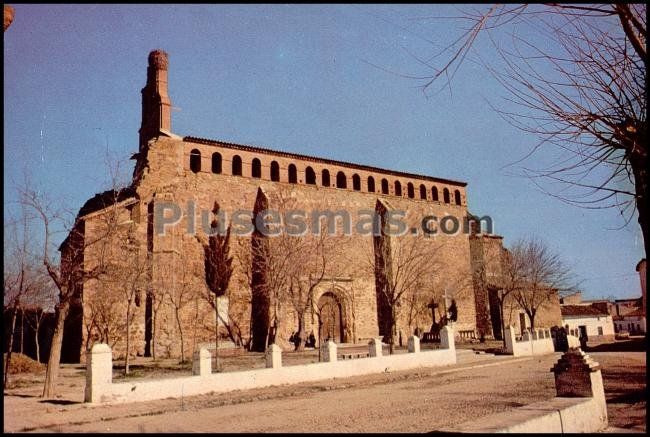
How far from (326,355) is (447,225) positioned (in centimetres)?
1998

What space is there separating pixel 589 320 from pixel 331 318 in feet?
112

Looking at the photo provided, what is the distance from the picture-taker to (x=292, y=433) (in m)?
6.77

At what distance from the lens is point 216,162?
24859 millimetres

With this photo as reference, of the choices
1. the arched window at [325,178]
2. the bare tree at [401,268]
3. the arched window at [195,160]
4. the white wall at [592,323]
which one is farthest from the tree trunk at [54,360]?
the white wall at [592,323]

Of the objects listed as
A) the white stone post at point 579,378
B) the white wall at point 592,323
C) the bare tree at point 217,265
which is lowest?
the white wall at point 592,323

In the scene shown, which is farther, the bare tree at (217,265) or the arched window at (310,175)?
the arched window at (310,175)

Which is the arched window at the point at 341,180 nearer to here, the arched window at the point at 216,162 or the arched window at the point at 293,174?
the arched window at the point at 293,174

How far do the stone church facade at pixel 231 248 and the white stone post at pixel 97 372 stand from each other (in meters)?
4.23

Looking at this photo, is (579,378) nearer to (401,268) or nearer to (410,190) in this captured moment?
(401,268)

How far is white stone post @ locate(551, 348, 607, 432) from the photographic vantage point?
20.5 ft

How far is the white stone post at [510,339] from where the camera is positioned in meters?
21.1

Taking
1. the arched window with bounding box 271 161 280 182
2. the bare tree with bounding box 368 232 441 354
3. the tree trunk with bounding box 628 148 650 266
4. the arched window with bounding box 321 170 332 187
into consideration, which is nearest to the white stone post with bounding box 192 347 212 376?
the tree trunk with bounding box 628 148 650 266

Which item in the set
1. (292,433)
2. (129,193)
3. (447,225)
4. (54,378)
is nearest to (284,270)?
(129,193)

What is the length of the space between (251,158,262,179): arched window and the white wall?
36.1 m
